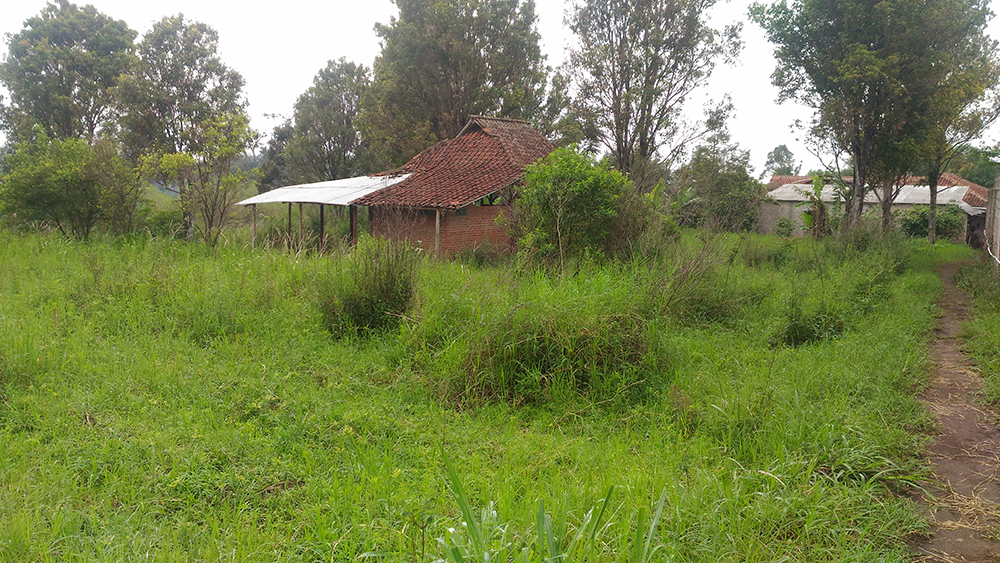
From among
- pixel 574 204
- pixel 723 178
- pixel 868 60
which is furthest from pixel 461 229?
pixel 723 178

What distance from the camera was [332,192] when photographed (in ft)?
58.3

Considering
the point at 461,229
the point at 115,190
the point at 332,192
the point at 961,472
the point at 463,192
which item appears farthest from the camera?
the point at 332,192

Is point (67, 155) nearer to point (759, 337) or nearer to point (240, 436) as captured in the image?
point (240, 436)

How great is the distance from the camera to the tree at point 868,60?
1417 cm

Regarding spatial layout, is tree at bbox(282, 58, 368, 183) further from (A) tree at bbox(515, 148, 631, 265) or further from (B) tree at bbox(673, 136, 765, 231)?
(A) tree at bbox(515, 148, 631, 265)

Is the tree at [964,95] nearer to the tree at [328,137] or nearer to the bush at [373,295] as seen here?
the bush at [373,295]

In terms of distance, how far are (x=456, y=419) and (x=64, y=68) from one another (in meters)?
31.2

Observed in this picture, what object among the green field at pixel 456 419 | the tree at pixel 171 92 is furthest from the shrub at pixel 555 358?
the tree at pixel 171 92

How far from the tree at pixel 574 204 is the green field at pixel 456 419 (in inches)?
68.4

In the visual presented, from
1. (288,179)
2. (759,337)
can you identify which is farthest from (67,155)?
(288,179)

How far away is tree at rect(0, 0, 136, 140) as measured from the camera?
87.4 ft

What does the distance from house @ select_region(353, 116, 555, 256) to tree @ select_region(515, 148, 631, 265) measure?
12.0 ft

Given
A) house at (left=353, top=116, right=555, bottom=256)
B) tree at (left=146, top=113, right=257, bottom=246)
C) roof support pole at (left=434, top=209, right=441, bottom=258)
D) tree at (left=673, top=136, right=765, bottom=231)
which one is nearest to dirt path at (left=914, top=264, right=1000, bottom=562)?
house at (left=353, top=116, right=555, bottom=256)

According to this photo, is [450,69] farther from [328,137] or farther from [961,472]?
[961,472]
